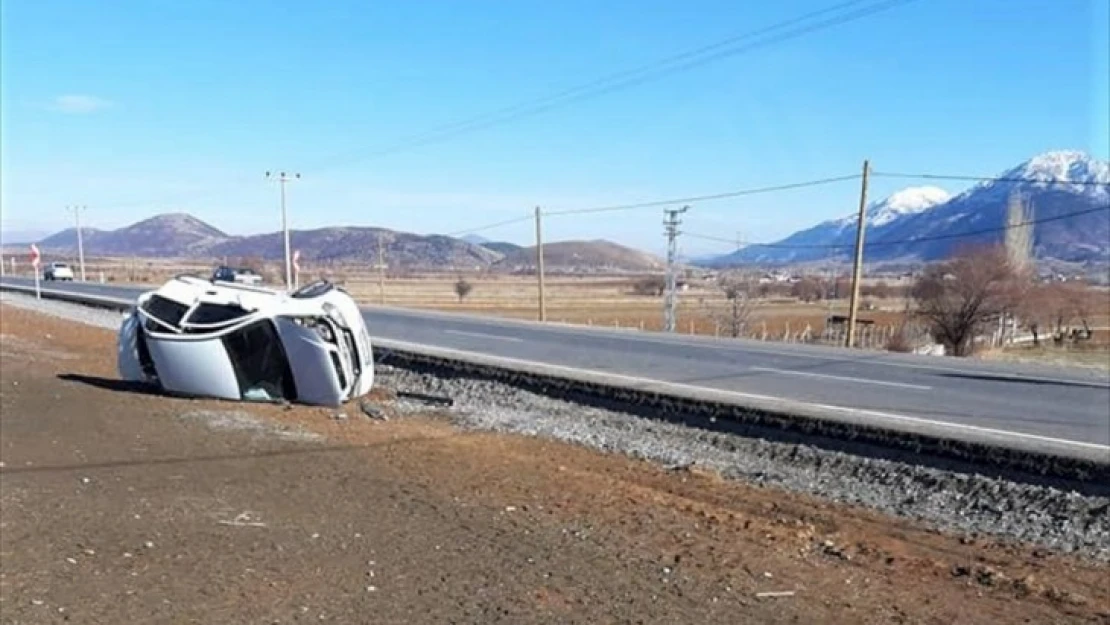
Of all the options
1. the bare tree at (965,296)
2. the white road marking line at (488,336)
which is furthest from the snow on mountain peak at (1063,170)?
the white road marking line at (488,336)

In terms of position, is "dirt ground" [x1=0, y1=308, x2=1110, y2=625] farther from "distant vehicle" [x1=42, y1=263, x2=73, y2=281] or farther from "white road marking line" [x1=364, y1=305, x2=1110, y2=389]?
"distant vehicle" [x1=42, y1=263, x2=73, y2=281]

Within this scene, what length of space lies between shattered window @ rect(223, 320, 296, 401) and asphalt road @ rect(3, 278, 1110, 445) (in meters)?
6.66

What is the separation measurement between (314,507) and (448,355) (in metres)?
12.5

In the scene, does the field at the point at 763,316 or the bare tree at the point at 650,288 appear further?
the bare tree at the point at 650,288

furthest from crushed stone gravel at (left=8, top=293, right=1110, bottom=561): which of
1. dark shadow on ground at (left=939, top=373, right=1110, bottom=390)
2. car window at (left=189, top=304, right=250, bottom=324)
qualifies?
dark shadow on ground at (left=939, top=373, right=1110, bottom=390)

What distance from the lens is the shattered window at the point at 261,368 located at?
1376 centimetres

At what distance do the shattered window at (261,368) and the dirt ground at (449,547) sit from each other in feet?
10.4

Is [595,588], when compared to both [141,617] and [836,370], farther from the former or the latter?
[836,370]

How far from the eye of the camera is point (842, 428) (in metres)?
10.9

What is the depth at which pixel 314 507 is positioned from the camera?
24.3ft

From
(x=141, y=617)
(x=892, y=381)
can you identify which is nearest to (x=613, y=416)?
(x=892, y=381)

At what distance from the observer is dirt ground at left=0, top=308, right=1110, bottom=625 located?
5105 millimetres

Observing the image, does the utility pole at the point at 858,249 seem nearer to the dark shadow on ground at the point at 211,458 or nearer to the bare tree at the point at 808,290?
the dark shadow on ground at the point at 211,458

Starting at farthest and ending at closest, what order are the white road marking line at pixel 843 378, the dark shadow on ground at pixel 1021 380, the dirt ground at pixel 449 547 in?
the dark shadow on ground at pixel 1021 380, the white road marking line at pixel 843 378, the dirt ground at pixel 449 547
